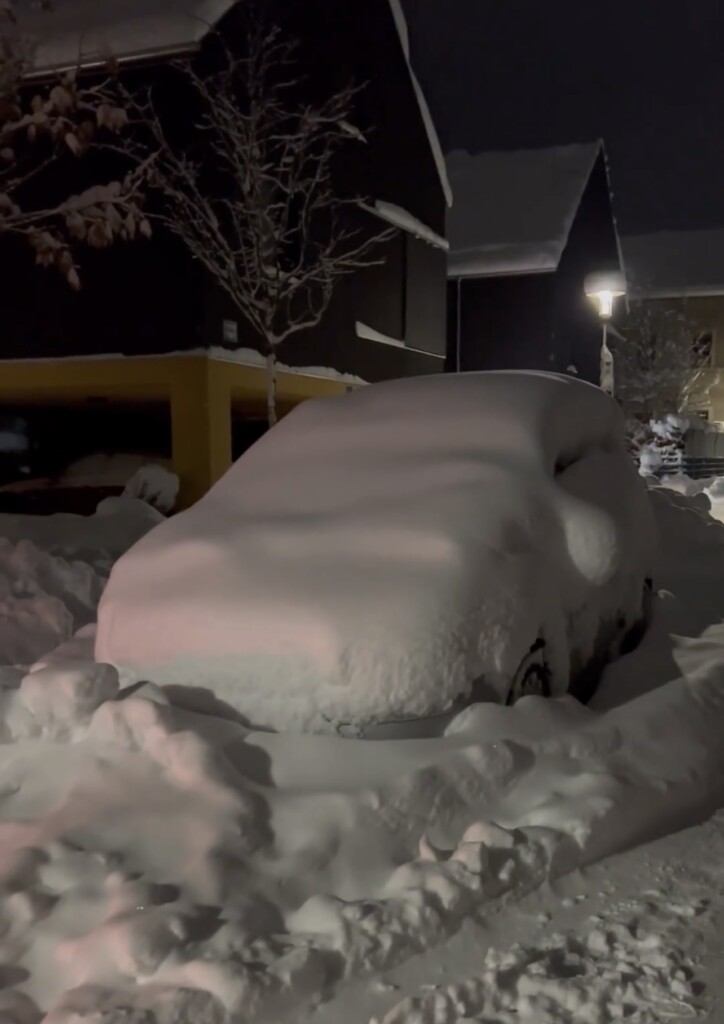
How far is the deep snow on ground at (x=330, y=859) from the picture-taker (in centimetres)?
229

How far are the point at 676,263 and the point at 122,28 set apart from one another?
33.3m

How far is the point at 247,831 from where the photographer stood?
109 inches

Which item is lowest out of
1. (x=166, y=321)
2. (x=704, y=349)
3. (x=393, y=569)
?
(x=704, y=349)

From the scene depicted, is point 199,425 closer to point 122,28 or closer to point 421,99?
point 122,28

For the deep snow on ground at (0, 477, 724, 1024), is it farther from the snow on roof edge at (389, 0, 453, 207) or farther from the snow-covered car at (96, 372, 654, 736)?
the snow on roof edge at (389, 0, 453, 207)

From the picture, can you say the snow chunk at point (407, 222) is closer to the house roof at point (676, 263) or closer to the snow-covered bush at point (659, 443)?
the snow-covered bush at point (659, 443)

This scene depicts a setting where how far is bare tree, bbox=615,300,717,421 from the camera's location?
109ft

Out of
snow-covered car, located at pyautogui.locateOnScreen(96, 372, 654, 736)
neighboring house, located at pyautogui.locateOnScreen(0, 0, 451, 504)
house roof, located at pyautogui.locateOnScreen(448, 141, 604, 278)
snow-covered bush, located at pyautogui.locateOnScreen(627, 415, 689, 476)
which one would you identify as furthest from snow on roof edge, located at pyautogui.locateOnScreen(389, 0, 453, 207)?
snow-covered car, located at pyautogui.locateOnScreen(96, 372, 654, 736)

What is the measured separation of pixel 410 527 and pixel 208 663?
0.97m

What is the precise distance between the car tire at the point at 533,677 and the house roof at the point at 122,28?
877 centimetres

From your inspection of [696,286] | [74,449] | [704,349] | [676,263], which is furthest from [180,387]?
[676,263]

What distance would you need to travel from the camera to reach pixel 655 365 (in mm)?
33188

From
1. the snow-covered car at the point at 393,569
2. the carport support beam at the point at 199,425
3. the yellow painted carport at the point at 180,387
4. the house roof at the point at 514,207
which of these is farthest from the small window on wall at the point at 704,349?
the snow-covered car at the point at 393,569

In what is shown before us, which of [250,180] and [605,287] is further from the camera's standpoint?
[605,287]
